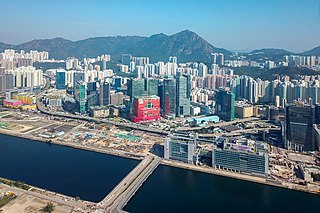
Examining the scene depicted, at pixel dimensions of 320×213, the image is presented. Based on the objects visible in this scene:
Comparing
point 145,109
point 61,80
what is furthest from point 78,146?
point 61,80

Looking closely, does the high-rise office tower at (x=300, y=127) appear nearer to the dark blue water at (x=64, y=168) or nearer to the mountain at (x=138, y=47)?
the dark blue water at (x=64, y=168)

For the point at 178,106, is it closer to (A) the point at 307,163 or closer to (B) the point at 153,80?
(B) the point at 153,80

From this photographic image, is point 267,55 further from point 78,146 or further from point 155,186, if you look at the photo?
point 155,186

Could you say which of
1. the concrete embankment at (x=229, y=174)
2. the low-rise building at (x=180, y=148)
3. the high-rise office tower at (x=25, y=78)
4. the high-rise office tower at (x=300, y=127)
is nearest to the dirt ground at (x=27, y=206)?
the concrete embankment at (x=229, y=174)

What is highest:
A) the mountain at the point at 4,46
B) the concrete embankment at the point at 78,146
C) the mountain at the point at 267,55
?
the mountain at the point at 4,46

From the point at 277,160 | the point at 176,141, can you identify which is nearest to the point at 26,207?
the point at 176,141
